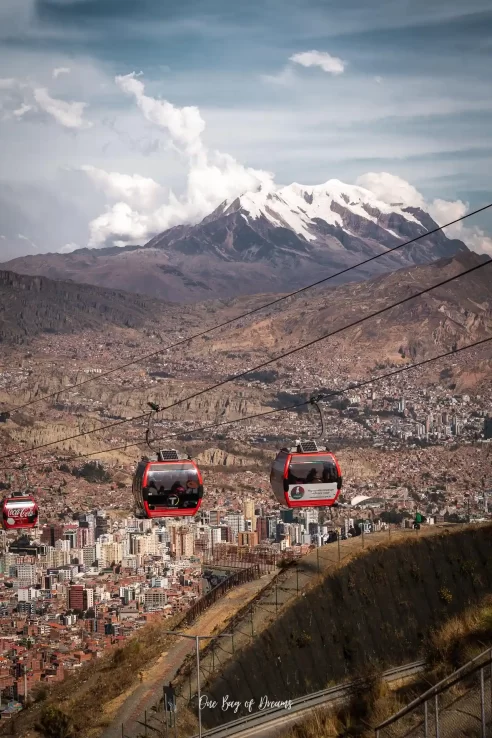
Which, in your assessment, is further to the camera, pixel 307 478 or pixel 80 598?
pixel 80 598

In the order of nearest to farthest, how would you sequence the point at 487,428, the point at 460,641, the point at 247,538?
the point at 460,641 → the point at 247,538 → the point at 487,428

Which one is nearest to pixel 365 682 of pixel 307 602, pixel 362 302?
pixel 307 602

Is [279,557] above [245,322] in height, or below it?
below

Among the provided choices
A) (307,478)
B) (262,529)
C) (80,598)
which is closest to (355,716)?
(307,478)

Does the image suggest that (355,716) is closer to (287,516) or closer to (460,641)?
(460,641)

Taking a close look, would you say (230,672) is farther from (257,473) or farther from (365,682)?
(257,473)

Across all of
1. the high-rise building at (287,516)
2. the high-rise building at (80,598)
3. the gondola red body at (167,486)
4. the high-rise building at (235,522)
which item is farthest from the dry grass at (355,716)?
the high-rise building at (287,516)

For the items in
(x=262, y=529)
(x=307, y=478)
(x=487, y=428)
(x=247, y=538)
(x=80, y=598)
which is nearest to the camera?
(x=307, y=478)
